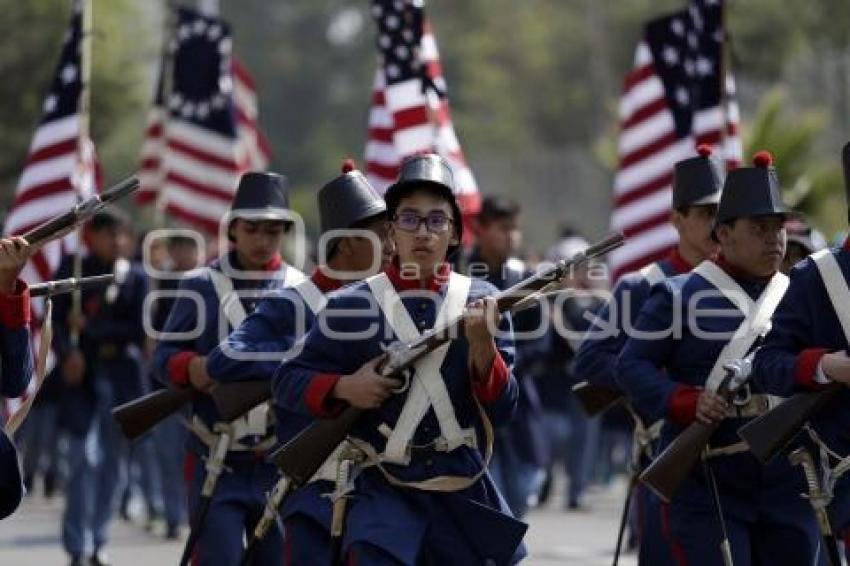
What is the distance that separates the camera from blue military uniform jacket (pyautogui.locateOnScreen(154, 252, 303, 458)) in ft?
36.3

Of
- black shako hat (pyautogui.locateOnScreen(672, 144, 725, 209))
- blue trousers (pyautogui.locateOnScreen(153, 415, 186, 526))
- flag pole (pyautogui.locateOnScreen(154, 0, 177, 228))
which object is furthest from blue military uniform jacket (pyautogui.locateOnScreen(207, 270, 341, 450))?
flag pole (pyautogui.locateOnScreen(154, 0, 177, 228))

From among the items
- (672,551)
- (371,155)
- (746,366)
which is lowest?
(672,551)

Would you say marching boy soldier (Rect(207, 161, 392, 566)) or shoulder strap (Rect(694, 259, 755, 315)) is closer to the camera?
shoulder strap (Rect(694, 259, 755, 315))

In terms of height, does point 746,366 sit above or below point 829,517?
above

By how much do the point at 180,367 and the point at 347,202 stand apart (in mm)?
1284

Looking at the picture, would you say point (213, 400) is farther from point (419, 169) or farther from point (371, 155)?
point (371, 155)

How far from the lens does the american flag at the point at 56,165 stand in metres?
15.9

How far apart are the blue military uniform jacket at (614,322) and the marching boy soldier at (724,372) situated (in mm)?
1281

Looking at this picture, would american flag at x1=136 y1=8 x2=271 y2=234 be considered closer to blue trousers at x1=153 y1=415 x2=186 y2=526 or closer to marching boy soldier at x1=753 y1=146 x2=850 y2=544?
blue trousers at x1=153 y1=415 x2=186 y2=526

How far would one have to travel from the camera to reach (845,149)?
8625mm

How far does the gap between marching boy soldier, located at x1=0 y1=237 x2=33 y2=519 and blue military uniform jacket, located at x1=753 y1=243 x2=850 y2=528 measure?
259cm

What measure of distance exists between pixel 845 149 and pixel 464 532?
75.2 inches

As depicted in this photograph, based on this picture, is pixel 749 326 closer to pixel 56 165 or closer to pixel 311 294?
pixel 311 294

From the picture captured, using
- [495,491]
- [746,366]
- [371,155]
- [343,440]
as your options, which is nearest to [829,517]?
[746,366]
